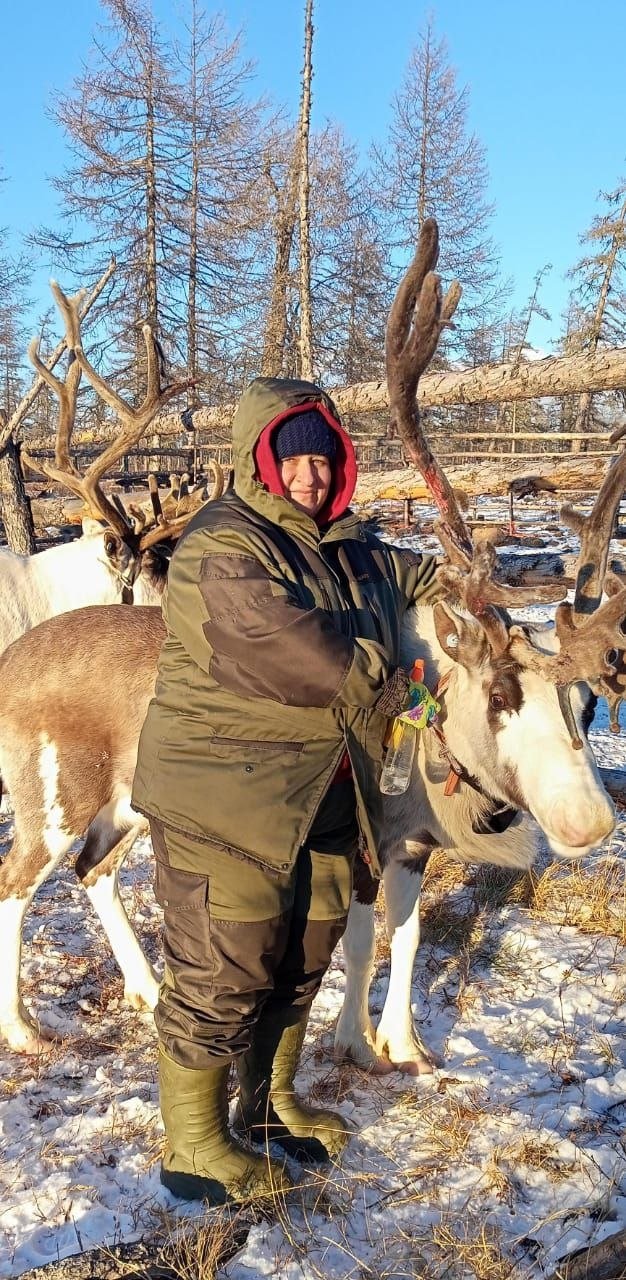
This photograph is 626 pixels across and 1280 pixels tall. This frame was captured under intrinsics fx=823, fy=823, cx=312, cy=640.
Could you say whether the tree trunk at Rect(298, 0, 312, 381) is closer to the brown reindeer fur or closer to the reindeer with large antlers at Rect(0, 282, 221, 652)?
the reindeer with large antlers at Rect(0, 282, 221, 652)

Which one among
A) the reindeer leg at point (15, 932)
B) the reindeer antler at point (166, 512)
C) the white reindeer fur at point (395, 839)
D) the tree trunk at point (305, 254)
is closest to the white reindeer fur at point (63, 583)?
the reindeer antler at point (166, 512)

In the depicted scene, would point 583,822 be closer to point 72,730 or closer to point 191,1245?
point 191,1245

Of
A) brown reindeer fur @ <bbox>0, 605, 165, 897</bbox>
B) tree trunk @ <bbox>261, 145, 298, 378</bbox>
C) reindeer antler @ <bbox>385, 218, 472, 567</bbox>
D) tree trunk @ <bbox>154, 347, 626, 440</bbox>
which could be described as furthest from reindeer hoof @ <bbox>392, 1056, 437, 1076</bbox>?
tree trunk @ <bbox>261, 145, 298, 378</bbox>

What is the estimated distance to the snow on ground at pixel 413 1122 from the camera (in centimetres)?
243

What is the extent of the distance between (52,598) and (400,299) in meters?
3.45

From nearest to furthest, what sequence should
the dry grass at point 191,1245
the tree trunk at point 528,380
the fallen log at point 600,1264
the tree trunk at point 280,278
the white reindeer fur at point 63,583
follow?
1. the fallen log at point 600,1264
2. the dry grass at point 191,1245
3. the white reindeer fur at point 63,583
4. the tree trunk at point 528,380
5. the tree trunk at point 280,278

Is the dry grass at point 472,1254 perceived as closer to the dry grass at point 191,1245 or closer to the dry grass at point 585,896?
the dry grass at point 191,1245

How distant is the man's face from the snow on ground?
2212 millimetres

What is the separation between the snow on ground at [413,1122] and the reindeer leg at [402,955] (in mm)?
145

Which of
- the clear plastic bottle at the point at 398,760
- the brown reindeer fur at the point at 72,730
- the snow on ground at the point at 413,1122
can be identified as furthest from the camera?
the brown reindeer fur at the point at 72,730

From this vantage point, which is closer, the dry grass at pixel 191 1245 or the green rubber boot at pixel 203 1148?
the dry grass at pixel 191 1245

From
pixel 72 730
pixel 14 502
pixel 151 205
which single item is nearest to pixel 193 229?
pixel 151 205

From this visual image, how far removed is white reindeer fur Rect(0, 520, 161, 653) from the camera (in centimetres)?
563

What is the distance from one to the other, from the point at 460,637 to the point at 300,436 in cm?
95
